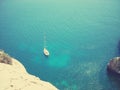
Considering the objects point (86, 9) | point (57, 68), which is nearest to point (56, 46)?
point (57, 68)

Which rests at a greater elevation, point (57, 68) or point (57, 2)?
point (57, 2)

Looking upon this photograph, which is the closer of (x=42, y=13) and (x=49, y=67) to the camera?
(x=49, y=67)

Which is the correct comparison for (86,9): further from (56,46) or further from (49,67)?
(49,67)

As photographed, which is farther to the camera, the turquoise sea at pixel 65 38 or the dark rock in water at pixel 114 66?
the turquoise sea at pixel 65 38

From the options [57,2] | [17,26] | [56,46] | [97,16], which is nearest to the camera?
[56,46]

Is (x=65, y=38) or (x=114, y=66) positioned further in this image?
(x=65, y=38)

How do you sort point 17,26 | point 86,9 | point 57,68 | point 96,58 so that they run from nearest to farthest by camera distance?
point 57,68 < point 96,58 < point 17,26 < point 86,9

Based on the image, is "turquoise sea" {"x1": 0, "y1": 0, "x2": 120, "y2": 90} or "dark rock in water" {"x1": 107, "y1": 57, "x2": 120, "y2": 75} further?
"turquoise sea" {"x1": 0, "y1": 0, "x2": 120, "y2": 90}

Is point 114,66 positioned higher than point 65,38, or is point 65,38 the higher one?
point 65,38
